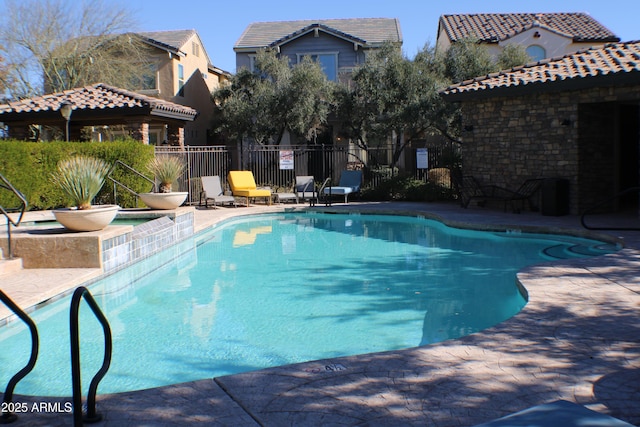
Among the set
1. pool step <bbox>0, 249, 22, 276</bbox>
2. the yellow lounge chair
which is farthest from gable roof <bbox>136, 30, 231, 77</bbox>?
pool step <bbox>0, 249, 22, 276</bbox>

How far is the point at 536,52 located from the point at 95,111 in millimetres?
18451

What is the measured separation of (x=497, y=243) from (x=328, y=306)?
526 cm

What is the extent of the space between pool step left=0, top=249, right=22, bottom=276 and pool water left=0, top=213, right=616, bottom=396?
110 cm

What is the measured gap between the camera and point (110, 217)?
8578 mm

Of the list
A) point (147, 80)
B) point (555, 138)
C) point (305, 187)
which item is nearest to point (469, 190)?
point (555, 138)

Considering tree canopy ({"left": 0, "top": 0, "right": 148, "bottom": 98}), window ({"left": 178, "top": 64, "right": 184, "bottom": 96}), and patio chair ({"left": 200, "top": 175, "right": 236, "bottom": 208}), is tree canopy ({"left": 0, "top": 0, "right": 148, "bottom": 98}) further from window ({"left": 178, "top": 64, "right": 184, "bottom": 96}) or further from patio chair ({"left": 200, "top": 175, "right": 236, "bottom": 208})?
patio chair ({"left": 200, "top": 175, "right": 236, "bottom": 208})

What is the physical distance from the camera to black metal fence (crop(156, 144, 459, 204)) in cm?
1838

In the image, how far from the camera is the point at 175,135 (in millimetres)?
19625

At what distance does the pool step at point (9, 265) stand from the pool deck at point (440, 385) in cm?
450

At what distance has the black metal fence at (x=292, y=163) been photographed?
18375 millimetres

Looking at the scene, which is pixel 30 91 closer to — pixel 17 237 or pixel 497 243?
pixel 17 237

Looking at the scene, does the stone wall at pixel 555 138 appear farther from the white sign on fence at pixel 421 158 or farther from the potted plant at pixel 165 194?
the potted plant at pixel 165 194

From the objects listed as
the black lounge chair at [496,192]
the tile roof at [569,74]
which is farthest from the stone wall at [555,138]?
the tile roof at [569,74]

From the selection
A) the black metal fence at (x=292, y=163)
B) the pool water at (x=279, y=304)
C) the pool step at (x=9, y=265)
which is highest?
the black metal fence at (x=292, y=163)
